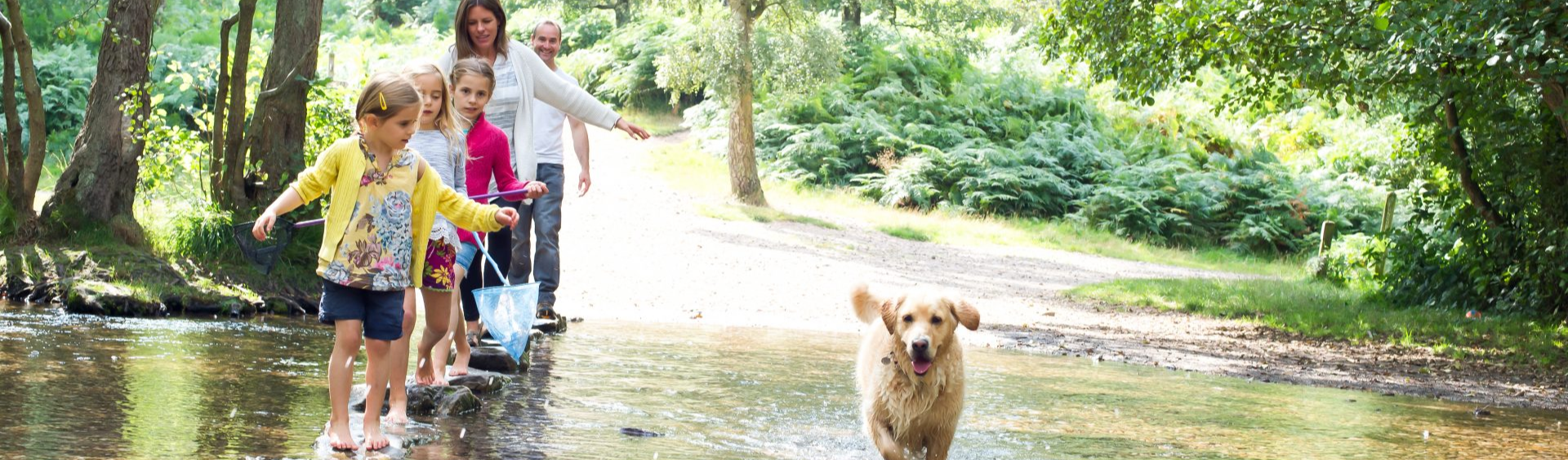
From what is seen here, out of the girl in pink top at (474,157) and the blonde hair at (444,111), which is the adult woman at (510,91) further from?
the blonde hair at (444,111)

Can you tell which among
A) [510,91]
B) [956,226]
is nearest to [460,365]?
[510,91]

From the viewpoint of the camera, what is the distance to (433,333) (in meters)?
5.78

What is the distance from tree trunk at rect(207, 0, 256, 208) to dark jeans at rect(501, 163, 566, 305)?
2926 mm

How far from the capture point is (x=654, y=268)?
15531mm

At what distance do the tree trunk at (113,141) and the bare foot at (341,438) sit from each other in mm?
6287

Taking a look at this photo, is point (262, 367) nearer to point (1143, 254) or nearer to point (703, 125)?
point (1143, 254)

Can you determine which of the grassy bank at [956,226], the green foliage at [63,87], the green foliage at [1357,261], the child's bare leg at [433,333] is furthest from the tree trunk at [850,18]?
the child's bare leg at [433,333]

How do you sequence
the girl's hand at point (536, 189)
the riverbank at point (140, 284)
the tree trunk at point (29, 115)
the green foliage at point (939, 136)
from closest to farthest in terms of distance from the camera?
the girl's hand at point (536, 189)
the riverbank at point (140, 284)
the tree trunk at point (29, 115)
the green foliage at point (939, 136)

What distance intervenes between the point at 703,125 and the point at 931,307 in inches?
1065

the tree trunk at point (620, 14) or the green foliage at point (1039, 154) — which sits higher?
the tree trunk at point (620, 14)

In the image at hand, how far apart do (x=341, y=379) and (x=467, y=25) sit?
2598 mm

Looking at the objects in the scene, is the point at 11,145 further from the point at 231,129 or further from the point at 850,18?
the point at 850,18

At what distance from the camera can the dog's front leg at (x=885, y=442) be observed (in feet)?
17.3

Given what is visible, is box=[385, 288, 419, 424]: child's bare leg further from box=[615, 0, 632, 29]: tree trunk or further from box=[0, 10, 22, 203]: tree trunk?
box=[615, 0, 632, 29]: tree trunk
